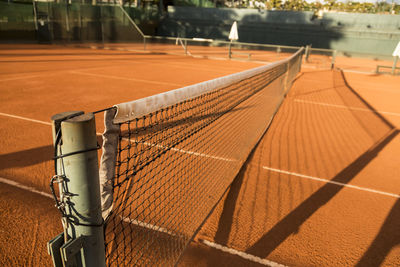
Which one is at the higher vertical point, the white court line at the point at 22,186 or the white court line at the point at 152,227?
the white court line at the point at 22,186

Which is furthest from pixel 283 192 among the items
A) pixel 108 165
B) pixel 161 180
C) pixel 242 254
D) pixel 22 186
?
pixel 22 186

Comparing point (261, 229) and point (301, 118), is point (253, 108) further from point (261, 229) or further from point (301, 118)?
point (261, 229)

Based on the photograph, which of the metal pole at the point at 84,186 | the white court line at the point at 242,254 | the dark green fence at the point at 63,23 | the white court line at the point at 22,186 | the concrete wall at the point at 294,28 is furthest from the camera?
the concrete wall at the point at 294,28

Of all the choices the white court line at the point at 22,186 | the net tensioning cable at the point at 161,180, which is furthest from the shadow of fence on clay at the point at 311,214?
the white court line at the point at 22,186

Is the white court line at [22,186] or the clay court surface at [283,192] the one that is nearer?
the clay court surface at [283,192]

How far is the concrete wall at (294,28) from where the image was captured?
34438 millimetres

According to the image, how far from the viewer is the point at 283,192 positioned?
14.0ft

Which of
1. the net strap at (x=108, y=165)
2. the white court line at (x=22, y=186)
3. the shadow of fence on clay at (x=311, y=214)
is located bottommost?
the shadow of fence on clay at (x=311, y=214)

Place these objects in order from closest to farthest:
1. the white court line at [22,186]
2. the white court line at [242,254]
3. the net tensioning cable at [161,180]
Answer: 1. the net tensioning cable at [161,180]
2. the white court line at [242,254]
3. the white court line at [22,186]

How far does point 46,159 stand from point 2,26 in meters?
25.4

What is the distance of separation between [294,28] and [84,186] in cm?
4102

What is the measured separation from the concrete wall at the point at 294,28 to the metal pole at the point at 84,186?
35139 mm

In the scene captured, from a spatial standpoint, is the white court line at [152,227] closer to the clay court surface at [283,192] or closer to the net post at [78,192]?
the clay court surface at [283,192]

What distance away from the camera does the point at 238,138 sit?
5.46 m
